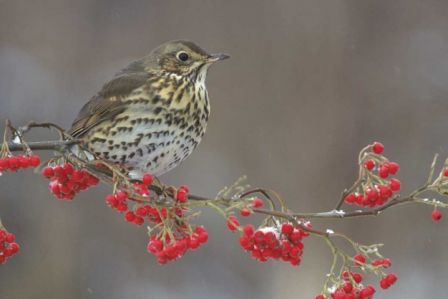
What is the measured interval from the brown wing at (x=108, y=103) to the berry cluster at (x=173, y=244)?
2.60 feet

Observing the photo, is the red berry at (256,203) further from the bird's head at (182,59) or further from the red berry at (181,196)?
the bird's head at (182,59)

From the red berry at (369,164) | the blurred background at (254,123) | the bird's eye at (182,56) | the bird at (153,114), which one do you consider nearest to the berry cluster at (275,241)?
the red berry at (369,164)

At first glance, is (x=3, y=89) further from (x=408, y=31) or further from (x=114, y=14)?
(x=408, y=31)

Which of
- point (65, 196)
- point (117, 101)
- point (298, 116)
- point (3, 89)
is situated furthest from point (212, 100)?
point (65, 196)

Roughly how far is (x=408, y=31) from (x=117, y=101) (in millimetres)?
4024

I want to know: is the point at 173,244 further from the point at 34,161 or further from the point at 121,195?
the point at 34,161

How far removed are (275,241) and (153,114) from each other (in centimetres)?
81

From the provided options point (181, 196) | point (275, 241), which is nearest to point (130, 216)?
point (181, 196)

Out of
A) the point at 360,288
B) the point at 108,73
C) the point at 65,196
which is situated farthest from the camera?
the point at 108,73

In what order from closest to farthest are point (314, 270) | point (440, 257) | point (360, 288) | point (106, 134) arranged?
1. point (360, 288)
2. point (106, 134)
3. point (314, 270)
4. point (440, 257)

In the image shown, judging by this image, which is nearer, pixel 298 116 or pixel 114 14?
pixel 298 116

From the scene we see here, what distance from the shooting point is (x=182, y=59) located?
8.11ft

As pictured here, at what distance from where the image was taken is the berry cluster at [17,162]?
1643mm

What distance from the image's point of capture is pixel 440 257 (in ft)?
17.8
